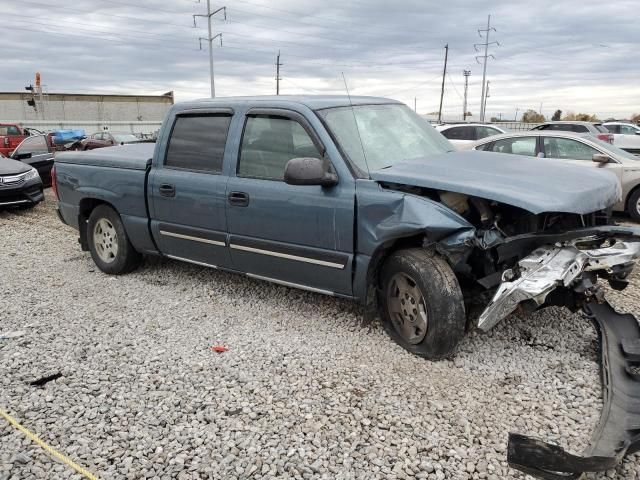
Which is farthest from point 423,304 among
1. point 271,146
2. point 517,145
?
point 517,145

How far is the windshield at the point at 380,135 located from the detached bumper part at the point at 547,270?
1.30 meters

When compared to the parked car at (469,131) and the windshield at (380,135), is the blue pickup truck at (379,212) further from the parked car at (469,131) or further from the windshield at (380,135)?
the parked car at (469,131)

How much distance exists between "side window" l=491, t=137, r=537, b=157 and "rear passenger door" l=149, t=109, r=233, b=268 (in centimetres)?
591

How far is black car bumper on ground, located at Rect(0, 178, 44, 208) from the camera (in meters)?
10.2

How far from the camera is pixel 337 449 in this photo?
289 centimetres

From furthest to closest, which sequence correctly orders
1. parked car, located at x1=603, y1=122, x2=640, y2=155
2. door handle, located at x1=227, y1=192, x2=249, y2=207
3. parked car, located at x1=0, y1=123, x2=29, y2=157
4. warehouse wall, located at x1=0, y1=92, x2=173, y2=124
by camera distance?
warehouse wall, located at x1=0, y1=92, x2=173, y2=124 < parked car, located at x1=0, y1=123, x2=29, y2=157 < parked car, located at x1=603, y1=122, x2=640, y2=155 < door handle, located at x1=227, y1=192, x2=249, y2=207

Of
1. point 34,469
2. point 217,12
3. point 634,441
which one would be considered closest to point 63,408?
point 34,469

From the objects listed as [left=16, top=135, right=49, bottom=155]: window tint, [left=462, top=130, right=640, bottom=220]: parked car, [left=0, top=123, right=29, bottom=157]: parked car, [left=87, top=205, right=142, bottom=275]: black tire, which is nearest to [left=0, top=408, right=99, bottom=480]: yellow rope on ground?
[left=87, top=205, right=142, bottom=275]: black tire

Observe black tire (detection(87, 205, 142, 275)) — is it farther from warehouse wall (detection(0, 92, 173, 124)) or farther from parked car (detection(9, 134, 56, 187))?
warehouse wall (detection(0, 92, 173, 124))

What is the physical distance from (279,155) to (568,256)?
90.0 inches

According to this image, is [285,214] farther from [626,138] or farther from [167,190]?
[626,138]

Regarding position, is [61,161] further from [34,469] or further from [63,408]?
[34,469]

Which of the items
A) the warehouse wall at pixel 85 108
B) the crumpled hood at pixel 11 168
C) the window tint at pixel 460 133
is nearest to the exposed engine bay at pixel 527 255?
the crumpled hood at pixel 11 168

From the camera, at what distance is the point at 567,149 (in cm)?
877
